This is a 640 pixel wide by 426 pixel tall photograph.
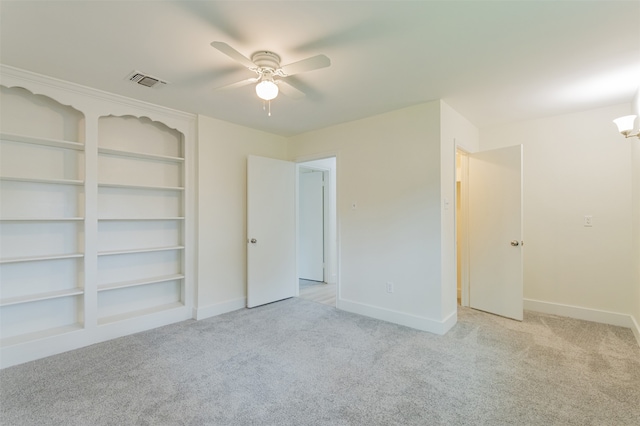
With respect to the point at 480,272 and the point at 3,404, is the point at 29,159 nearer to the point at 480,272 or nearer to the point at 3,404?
the point at 3,404

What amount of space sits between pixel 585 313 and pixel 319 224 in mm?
3792

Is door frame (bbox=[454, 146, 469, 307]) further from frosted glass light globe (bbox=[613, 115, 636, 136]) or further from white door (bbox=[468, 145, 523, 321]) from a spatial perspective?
frosted glass light globe (bbox=[613, 115, 636, 136])

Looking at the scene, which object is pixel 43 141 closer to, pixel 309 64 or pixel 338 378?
pixel 309 64

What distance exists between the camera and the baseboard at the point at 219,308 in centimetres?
345

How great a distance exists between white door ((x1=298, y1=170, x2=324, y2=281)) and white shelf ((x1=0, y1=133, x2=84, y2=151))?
342 centimetres

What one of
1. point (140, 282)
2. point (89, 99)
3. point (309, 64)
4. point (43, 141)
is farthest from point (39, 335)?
point (309, 64)

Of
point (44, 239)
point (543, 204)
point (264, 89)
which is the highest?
point (264, 89)

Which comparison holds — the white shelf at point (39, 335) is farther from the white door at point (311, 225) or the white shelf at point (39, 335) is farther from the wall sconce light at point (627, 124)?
the wall sconce light at point (627, 124)

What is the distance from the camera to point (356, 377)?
→ 7.23ft

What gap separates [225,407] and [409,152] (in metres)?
2.78

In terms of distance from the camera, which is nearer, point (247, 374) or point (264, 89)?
point (264, 89)

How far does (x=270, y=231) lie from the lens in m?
4.09

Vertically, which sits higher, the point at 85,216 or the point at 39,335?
the point at 85,216

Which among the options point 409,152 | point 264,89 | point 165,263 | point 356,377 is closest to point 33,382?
point 165,263
